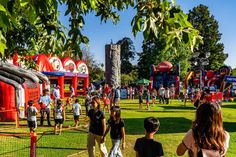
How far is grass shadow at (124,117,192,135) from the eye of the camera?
15273 millimetres

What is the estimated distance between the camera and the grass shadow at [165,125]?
50.1 ft

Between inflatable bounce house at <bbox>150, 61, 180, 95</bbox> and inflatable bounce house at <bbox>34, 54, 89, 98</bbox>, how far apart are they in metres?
8.52

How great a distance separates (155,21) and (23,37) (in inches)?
195

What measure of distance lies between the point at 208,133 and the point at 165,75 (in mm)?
40261

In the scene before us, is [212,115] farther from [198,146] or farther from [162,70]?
[162,70]

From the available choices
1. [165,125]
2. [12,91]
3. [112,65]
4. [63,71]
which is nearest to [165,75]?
[112,65]

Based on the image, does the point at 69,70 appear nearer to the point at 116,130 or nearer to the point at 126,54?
the point at 116,130

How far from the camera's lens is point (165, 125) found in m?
17.1

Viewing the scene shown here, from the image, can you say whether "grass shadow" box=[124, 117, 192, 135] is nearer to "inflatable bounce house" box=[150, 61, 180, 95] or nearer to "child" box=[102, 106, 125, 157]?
"child" box=[102, 106, 125, 157]

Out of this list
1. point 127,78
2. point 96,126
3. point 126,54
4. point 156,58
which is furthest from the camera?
point 126,54

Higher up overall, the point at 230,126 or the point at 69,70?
the point at 69,70

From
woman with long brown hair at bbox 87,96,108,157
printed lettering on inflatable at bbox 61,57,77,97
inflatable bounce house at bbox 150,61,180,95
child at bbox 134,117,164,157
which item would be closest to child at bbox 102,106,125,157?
woman with long brown hair at bbox 87,96,108,157

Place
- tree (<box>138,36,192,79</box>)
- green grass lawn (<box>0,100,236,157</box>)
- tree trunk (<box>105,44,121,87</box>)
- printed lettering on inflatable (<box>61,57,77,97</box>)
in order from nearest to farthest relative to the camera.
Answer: green grass lawn (<box>0,100,236,157</box>), printed lettering on inflatable (<box>61,57,77,97</box>), tree trunk (<box>105,44,121,87</box>), tree (<box>138,36,192,79</box>)

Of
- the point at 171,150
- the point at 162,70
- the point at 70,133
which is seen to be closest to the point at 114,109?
the point at 171,150
